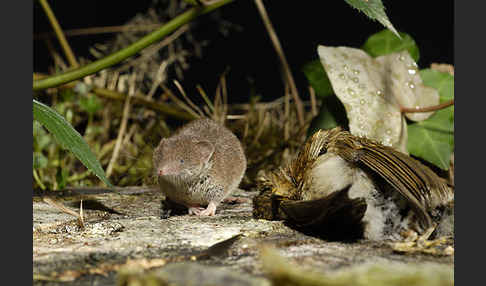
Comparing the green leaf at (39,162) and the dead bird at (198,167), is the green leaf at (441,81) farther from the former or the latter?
the green leaf at (39,162)

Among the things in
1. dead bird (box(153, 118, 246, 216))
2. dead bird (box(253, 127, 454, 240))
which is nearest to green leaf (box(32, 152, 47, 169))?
dead bird (box(153, 118, 246, 216))

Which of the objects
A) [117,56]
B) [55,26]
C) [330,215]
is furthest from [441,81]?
[55,26]

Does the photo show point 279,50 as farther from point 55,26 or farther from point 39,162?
point 39,162

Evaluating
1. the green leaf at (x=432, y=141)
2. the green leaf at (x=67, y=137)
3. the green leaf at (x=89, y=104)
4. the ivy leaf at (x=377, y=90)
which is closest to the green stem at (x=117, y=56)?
the green leaf at (x=67, y=137)

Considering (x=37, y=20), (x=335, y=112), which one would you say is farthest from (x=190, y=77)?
(x=335, y=112)

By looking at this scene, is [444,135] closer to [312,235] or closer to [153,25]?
[312,235]
